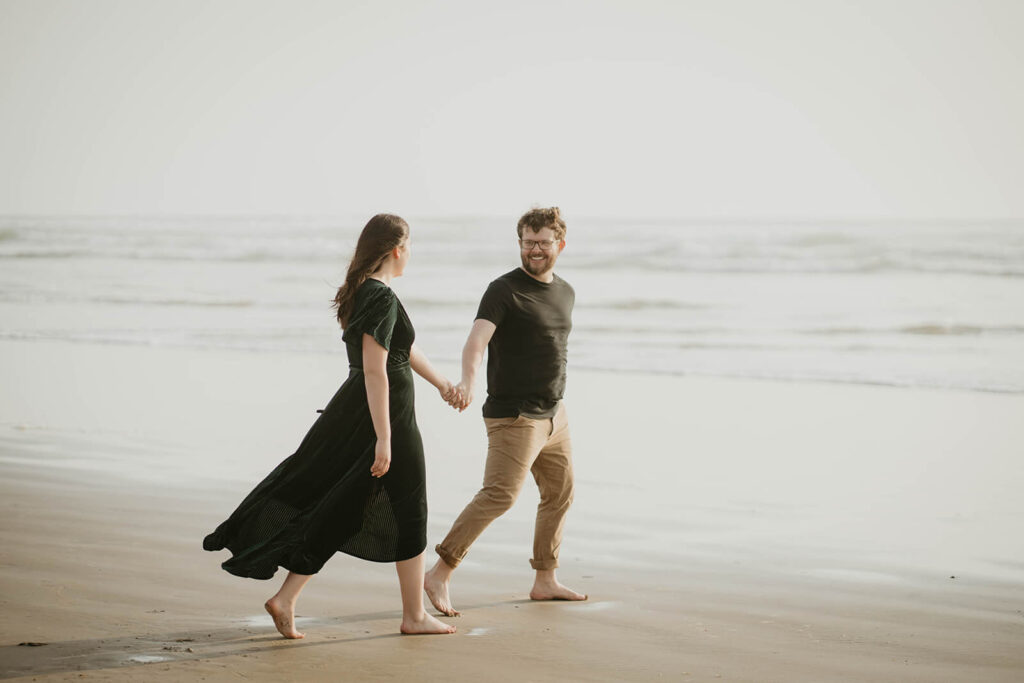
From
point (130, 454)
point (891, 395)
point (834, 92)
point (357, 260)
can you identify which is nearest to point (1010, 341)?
point (891, 395)

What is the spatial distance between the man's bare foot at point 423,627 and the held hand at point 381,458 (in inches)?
23.3

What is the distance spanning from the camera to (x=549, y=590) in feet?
15.2

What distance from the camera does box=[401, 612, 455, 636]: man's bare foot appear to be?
13.1ft

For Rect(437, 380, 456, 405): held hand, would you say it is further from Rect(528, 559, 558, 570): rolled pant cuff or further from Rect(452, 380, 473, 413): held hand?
Rect(528, 559, 558, 570): rolled pant cuff

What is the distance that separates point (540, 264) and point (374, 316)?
106cm

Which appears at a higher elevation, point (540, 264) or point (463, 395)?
point (540, 264)

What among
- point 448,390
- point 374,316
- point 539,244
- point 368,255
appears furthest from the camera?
point 539,244

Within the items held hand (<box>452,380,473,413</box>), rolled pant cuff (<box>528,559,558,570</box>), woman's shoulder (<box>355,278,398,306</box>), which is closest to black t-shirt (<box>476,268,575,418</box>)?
held hand (<box>452,380,473,413</box>)

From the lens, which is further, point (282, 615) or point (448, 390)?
point (448, 390)

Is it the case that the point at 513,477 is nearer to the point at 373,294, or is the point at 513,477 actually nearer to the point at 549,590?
the point at 549,590

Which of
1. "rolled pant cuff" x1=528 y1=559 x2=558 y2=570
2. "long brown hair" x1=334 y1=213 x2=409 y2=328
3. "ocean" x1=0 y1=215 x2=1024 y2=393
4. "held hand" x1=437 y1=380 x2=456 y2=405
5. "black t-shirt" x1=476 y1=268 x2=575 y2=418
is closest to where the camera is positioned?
"long brown hair" x1=334 y1=213 x2=409 y2=328

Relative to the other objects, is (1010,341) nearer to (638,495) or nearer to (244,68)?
(638,495)

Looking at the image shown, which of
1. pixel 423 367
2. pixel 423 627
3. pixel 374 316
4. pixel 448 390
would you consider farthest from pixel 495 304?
pixel 423 627

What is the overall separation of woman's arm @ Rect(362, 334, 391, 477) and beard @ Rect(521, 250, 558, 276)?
1046 millimetres
